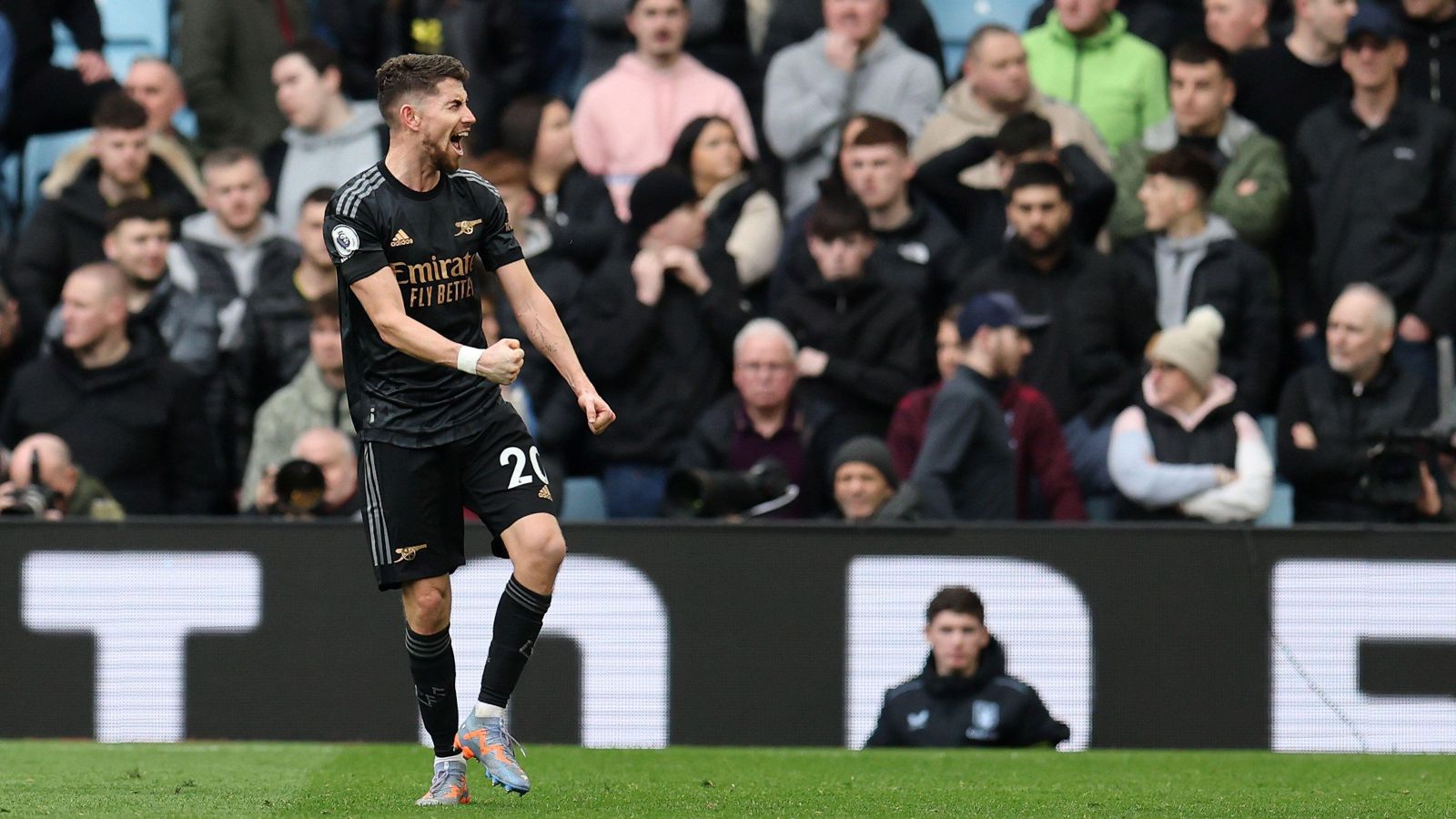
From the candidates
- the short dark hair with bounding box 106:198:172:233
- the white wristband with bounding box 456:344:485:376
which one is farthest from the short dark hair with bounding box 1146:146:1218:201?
the white wristband with bounding box 456:344:485:376

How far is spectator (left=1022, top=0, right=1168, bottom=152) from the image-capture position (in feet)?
38.4

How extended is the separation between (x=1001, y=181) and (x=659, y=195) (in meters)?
1.69

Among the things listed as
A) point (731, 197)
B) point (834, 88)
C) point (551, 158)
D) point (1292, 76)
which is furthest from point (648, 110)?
point (1292, 76)

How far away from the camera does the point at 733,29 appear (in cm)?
1237

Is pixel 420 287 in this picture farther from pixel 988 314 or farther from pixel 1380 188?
pixel 1380 188

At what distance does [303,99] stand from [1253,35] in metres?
4.97

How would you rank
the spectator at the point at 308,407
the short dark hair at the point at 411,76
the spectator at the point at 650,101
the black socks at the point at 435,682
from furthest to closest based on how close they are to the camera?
1. the spectator at the point at 650,101
2. the spectator at the point at 308,407
3. the black socks at the point at 435,682
4. the short dark hair at the point at 411,76

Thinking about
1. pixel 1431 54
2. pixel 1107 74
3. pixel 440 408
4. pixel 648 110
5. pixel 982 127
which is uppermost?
pixel 1431 54

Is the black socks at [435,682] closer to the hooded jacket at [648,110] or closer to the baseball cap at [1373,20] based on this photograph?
the hooded jacket at [648,110]

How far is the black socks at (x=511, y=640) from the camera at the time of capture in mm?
6324

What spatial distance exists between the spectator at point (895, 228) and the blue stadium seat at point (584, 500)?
132 cm

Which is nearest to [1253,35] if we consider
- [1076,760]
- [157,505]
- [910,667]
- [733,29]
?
[733,29]

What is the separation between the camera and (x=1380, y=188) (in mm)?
10961

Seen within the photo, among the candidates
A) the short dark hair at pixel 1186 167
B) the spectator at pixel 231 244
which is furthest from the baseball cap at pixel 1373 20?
the spectator at pixel 231 244
